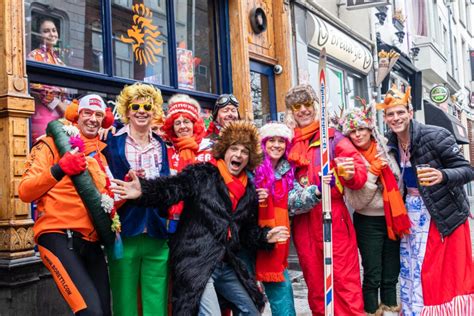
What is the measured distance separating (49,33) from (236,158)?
2732 millimetres

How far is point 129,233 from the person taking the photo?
3.50 m

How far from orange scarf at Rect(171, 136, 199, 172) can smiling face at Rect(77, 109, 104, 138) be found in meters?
0.70

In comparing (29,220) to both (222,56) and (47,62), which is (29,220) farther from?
(222,56)

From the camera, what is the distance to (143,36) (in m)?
6.53

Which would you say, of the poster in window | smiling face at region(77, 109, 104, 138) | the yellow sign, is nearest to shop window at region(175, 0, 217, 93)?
the poster in window

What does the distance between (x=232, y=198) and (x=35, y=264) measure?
188 cm

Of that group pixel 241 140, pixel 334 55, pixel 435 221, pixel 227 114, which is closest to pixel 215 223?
pixel 241 140

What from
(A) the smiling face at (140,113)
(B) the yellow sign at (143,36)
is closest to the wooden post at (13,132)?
(A) the smiling face at (140,113)

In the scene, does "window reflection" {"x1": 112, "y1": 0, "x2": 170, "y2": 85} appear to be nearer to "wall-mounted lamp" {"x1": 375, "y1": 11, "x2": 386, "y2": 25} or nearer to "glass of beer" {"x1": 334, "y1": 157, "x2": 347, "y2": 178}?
"glass of beer" {"x1": 334, "y1": 157, "x2": 347, "y2": 178}

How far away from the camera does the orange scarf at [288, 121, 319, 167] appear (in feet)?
13.5

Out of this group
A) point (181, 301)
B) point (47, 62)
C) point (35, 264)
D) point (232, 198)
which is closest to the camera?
point (181, 301)

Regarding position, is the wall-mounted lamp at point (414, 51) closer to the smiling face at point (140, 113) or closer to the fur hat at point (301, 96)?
the fur hat at point (301, 96)

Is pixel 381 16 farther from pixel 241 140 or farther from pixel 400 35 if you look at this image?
pixel 241 140

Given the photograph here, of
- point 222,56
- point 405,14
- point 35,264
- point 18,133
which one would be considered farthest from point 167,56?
point 405,14
